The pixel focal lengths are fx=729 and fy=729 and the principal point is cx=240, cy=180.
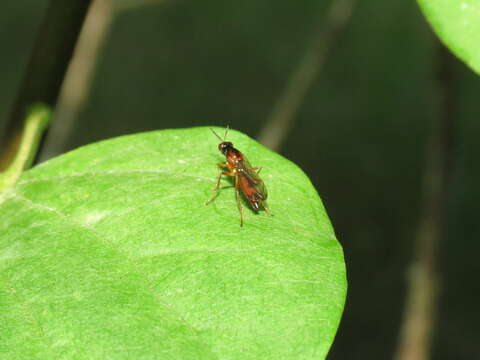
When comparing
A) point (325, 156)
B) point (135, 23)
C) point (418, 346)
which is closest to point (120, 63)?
point (135, 23)

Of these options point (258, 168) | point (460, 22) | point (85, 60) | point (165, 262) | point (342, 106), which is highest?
point (460, 22)

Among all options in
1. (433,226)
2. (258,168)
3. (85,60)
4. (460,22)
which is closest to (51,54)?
(258,168)

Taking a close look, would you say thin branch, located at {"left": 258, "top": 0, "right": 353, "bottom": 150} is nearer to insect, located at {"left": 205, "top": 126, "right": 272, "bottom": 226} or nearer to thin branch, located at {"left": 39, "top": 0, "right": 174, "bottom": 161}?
thin branch, located at {"left": 39, "top": 0, "right": 174, "bottom": 161}

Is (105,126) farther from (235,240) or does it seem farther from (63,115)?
(235,240)

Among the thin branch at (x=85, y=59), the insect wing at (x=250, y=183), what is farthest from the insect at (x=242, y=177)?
the thin branch at (x=85, y=59)

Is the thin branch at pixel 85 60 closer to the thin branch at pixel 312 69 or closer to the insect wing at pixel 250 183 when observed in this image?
the thin branch at pixel 312 69

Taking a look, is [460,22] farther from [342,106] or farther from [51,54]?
[342,106]
